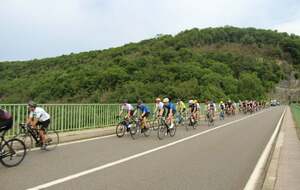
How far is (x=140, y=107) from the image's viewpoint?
62.2 feet

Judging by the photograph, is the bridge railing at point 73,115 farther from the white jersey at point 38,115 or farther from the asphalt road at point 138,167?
the asphalt road at point 138,167

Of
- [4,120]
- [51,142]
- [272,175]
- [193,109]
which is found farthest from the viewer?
[193,109]

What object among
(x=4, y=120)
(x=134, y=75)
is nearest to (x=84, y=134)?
(x=4, y=120)

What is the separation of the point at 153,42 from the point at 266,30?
9087 cm

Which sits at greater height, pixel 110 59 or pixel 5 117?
pixel 110 59

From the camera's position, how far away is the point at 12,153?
10.3 meters

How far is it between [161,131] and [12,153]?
8714mm

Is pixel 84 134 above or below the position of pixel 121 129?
below

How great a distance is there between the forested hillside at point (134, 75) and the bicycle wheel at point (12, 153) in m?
51.1

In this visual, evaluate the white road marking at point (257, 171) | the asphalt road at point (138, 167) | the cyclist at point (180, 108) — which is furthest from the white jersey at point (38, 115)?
the cyclist at point (180, 108)

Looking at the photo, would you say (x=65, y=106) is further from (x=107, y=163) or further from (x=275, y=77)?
(x=275, y=77)

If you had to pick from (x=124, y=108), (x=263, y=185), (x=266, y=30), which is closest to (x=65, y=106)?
(x=124, y=108)

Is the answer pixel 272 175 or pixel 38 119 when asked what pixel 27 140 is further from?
pixel 272 175

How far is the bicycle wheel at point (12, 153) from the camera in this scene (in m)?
10.1
